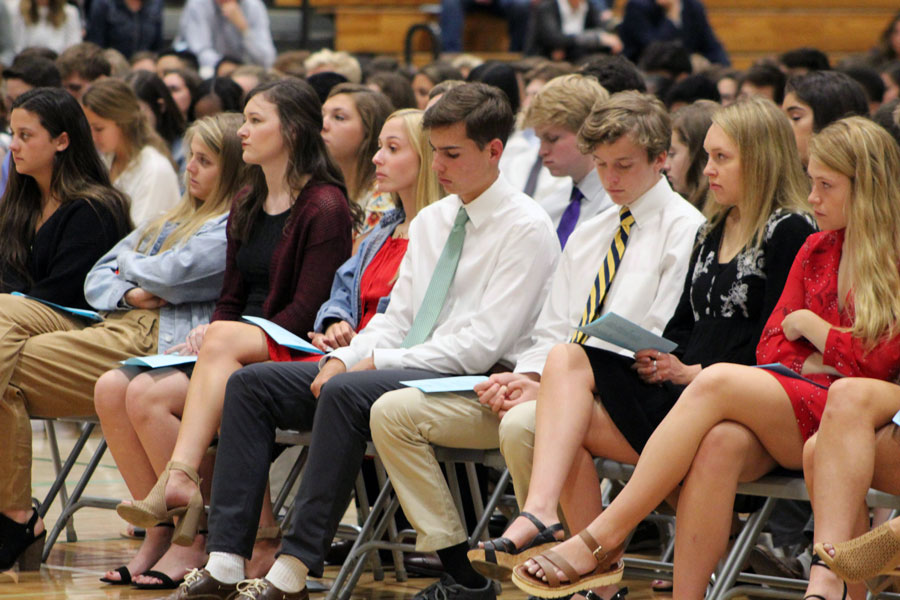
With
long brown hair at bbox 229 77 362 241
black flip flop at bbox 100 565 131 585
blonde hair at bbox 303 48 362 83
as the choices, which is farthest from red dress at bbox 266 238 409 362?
blonde hair at bbox 303 48 362 83

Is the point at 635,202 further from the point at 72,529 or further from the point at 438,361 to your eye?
the point at 72,529

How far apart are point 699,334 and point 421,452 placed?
722mm

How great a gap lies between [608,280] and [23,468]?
1.80m

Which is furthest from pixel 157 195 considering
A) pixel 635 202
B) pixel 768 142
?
pixel 768 142

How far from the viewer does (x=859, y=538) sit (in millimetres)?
2551

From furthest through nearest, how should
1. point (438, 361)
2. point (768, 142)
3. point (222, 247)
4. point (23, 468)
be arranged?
point (222, 247), point (23, 468), point (438, 361), point (768, 142)

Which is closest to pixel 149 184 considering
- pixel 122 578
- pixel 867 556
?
pixel 122 578

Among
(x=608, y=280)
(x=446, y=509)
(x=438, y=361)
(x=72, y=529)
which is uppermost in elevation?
(x=608, y=280)

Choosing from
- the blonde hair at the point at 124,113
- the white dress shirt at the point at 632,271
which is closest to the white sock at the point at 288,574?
the white dress shirt at the point at 632,271

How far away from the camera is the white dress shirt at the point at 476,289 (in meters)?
3.38

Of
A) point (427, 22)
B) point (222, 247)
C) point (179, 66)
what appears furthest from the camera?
point (427, 22)

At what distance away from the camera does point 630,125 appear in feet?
10.7

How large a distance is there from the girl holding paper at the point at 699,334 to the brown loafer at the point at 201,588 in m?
0.74

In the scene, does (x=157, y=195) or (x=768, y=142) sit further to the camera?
(x=157, y=195)
